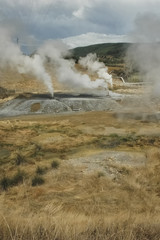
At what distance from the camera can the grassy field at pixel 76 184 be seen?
464cm

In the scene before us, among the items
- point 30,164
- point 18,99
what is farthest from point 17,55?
point 30,164

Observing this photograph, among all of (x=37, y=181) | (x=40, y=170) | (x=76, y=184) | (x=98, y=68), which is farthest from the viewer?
(x=98, y=68)

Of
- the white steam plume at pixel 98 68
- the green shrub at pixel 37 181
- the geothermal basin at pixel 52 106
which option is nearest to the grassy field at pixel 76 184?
the green shrub at pixel 37 181

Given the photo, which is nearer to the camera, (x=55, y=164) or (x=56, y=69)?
(x=55, y=164)

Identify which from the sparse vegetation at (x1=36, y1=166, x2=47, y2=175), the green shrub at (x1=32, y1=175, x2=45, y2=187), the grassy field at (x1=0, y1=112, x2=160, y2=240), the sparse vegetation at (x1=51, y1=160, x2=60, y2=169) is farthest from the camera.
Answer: the sparse vegetation at (x1=51, y1=160, x2=60, y2=169)

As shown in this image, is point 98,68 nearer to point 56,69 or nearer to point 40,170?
point 56,69

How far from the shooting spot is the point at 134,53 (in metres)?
31.1

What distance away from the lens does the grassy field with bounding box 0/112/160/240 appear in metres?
4.64

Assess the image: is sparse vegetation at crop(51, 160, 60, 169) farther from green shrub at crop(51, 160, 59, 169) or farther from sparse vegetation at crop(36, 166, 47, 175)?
sparse vegetation at crop(36, 166, 47, 175)

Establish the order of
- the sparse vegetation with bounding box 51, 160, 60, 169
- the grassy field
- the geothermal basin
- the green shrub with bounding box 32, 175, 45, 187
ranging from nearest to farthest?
the grassy field < the green shrub with bounding box 32, 175, 45, 187 < the sparse vegetation with bounding box 51, 160, 60, 169 < the geothermal basin

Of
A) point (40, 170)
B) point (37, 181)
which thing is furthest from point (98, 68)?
point (37, 181)

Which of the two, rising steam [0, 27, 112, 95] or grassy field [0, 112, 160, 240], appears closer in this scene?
grassy field [0, 112, 160, 240]

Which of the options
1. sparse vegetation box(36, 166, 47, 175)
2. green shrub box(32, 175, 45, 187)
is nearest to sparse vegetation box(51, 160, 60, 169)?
sparse vegetation box(36, 166, 47, 175)

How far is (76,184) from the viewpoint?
1287 cm
